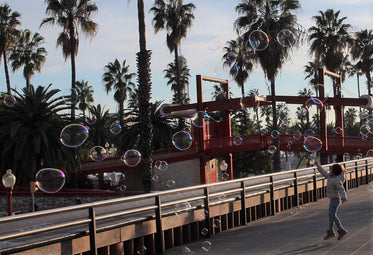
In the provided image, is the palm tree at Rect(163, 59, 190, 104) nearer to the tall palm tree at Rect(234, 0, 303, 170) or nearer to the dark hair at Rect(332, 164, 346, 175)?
the tall palm tree at Rect(234, 0, 303, 170)

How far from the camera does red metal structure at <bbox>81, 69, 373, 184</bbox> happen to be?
2884 centimetres

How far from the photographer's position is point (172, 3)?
4156cm

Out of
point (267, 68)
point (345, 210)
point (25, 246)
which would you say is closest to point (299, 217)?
point (345, 210)

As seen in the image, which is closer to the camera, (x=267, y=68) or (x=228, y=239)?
(x=228, y=239)

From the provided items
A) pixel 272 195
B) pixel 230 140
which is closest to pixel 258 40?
pixel 272 195

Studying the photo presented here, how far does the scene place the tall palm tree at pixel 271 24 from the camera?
30047 millimetres

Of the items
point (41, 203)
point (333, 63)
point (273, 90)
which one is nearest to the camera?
point (41, 203)

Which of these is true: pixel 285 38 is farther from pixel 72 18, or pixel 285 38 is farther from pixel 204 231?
pixel 72 18

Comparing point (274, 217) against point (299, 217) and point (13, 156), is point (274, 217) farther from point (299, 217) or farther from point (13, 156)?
point (13, 156)

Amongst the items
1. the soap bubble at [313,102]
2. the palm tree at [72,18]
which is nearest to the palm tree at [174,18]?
the palm tree at [72,18]

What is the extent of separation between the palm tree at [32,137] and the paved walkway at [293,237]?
56.4 ft

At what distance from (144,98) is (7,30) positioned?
30120mm

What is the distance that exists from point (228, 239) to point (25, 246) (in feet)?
14.2

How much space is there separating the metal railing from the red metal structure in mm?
15221
